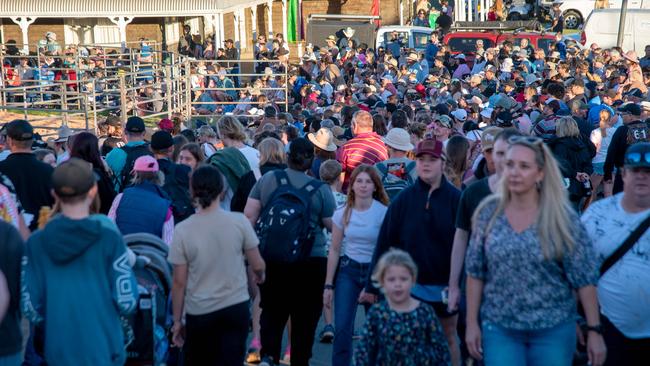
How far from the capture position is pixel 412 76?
2264 centimetres

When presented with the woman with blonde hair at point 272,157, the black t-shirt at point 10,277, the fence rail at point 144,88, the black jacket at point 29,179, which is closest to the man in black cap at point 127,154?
the woman with blonde hair at point 272,157

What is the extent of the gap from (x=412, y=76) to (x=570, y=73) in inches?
131

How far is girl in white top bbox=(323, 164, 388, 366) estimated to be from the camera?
23.1 ft

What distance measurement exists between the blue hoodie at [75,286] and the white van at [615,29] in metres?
→ 28.4

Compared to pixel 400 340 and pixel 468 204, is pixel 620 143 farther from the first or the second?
pixel 400 340

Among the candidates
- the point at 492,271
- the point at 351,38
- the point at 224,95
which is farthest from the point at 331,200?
the point at 351,38

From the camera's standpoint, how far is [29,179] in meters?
7.66

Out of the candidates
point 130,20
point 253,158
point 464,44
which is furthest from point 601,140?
point 130,20

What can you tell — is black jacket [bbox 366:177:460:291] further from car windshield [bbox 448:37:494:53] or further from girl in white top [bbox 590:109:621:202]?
car windshield [bbox 448:37:494:53]

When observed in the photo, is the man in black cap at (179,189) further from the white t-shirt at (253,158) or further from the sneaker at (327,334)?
the sneaker at (327,334)

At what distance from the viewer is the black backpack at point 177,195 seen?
8117 millimetres

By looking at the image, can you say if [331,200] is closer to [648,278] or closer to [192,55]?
[648,278]

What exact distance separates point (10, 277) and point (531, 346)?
2.55 m

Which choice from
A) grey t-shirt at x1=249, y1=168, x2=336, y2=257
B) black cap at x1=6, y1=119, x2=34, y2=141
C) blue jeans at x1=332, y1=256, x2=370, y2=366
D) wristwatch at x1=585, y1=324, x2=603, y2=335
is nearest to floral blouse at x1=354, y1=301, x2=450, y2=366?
wristwatch at x1=585, y1=324, x2=603, y2=335
